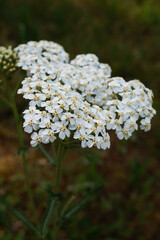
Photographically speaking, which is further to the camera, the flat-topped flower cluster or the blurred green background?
the blurred green background

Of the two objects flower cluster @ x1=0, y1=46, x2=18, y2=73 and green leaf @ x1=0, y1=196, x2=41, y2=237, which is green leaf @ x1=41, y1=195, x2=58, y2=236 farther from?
flower cluster @ x1=0, y1=46, x2=18, y2=73

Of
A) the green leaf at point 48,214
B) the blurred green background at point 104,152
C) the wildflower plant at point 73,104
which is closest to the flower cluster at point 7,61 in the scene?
the wildflower plant at point 73,104

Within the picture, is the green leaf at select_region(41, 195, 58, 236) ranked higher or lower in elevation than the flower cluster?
lower

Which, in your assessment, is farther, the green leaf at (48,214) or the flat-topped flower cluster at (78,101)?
the green leaf at (48,214)

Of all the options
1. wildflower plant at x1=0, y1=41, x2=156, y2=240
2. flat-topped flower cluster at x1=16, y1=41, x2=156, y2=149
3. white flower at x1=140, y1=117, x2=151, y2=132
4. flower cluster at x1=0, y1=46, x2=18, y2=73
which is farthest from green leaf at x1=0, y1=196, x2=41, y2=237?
white flower at x1=140, y1=117, x2=151, y2=132

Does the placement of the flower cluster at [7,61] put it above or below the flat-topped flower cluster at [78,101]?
above

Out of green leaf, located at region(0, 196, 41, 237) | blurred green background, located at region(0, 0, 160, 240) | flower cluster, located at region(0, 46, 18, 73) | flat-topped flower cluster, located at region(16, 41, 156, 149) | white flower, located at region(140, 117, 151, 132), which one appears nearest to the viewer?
flat-topped flower cluster, located at region(16, 41, 156, 149)

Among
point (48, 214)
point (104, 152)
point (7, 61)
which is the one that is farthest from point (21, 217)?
point (104, 152)

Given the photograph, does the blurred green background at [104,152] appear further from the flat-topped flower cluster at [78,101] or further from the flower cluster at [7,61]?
the flower cluster at [7,61]
